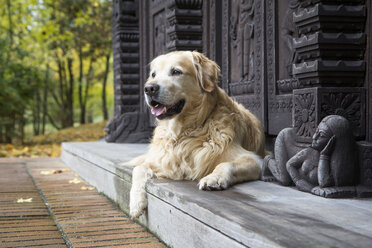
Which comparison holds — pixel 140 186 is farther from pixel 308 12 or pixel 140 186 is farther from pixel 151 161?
pixel 308 12

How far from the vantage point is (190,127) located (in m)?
3.72

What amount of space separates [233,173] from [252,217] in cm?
103

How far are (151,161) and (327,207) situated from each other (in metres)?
1.76

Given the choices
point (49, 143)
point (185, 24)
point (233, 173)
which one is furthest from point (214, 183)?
point (49, 143)

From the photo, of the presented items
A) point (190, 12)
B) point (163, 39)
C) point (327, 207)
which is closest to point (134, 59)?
point (163, 39)

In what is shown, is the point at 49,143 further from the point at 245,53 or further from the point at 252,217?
the point at 252,217

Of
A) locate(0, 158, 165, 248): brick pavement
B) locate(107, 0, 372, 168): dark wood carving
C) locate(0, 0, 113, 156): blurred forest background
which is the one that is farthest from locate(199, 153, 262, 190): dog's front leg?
locate(0, 0, 113, 156): blurred forest background

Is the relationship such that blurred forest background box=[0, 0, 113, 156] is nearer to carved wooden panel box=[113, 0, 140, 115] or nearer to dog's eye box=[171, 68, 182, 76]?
carved wooden panel box=[113, 0, 140, 115]

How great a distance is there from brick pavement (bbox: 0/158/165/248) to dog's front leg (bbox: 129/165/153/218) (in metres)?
0.17

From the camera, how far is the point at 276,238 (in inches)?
72.9

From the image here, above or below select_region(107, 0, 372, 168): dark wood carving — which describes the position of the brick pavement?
below

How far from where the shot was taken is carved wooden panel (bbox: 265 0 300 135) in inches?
169

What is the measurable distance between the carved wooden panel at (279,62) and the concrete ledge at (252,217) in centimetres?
127

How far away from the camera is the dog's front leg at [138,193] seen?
11.5 ft
